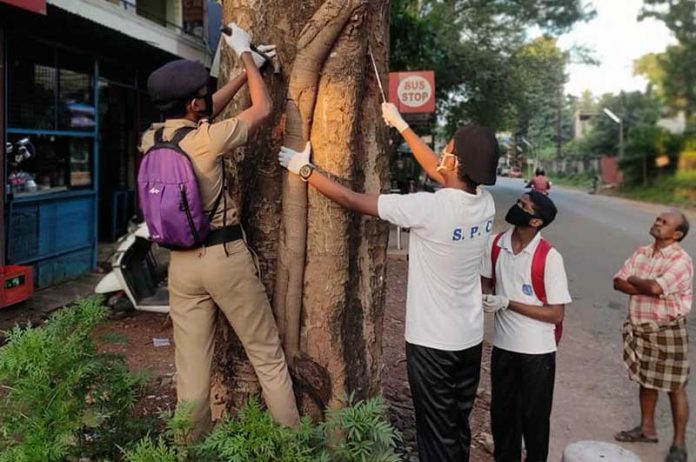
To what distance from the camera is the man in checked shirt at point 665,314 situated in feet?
12.5

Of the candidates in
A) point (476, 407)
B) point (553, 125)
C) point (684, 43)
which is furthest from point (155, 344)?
point (553, 125)

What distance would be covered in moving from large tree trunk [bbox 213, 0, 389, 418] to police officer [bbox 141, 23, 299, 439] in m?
0.20

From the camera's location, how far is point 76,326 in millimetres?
2740

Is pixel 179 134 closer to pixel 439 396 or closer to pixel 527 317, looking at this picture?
pixel 439 396

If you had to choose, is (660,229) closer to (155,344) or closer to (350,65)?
(350,65)

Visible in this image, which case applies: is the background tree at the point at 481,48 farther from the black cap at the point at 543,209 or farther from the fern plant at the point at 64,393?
the fern plant at the point at 64,393

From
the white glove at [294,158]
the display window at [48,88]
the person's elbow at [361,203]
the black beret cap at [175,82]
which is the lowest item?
the person's elbow at [361,203]

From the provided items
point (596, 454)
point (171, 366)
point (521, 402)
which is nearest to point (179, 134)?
point (521, 402)

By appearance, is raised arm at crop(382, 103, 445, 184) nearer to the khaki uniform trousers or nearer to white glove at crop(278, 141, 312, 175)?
white glove at crop(278, 141, 312, 175)

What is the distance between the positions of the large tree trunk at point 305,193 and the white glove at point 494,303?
0.69 m

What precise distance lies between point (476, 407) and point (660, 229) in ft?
5.67

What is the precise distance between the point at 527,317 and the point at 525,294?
115 mm

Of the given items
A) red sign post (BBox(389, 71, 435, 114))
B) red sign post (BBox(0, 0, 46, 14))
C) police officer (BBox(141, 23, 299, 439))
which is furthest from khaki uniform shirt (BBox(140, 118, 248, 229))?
red sign post (BBox(389, 71, 435, 114))

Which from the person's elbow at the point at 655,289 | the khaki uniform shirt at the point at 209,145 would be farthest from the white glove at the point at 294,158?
the person's elbow at the point at 655,289
